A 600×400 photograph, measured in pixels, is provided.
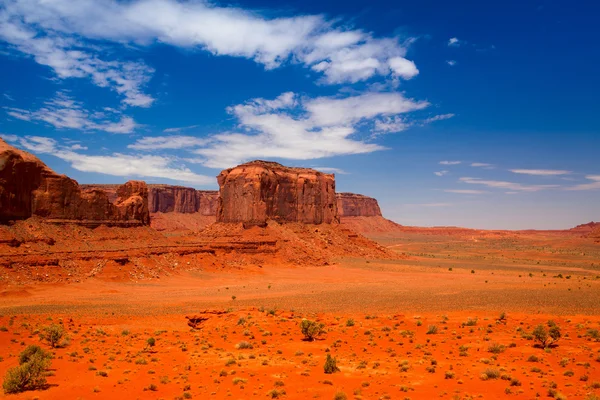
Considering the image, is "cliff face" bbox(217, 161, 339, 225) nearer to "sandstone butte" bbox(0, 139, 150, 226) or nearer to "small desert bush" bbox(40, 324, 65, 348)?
"sandstone butte" bbox(0, 139, 150, 226)

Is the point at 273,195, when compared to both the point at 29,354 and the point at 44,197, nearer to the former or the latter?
the point at 44,197

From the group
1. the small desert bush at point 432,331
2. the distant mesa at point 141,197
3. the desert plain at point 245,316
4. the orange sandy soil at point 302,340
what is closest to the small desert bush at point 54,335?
the desert plain at point 245,316

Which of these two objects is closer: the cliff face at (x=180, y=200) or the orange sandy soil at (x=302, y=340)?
the orange sandy soil at (x=302, y=340)

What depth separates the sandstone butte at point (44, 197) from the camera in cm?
4262

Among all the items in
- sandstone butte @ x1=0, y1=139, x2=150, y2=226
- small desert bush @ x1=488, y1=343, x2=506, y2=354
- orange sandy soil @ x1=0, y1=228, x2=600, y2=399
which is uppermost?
sandstone butte @ x1=0, y1=139, x2=150, y2=226

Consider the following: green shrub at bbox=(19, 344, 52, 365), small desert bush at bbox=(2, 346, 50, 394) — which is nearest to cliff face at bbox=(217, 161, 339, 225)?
green shrub at bbox=(19, 344, 52, 365)

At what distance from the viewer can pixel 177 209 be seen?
14912 cm

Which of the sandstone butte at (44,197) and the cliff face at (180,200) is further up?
the cliff face at (180,200)

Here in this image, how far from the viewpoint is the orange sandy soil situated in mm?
13148

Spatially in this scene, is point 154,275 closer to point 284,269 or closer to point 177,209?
point 284,269

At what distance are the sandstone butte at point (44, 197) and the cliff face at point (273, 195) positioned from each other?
16152mm

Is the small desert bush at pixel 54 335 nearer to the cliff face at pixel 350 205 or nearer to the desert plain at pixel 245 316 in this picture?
the desert plain at pixel 245 316

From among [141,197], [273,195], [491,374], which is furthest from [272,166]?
[491,374]

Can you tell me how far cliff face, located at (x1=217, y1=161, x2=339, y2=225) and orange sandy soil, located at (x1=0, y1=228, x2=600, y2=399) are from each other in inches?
1111
